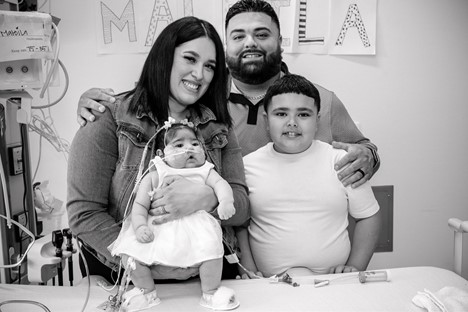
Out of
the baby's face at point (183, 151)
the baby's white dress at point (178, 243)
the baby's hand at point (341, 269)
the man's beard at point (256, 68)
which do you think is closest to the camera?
the baby's white dress at point (178, 243)

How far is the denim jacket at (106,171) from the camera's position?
1299 millimetres

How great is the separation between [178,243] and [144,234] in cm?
9

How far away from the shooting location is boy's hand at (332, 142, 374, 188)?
5.01 feet

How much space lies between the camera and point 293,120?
154 cm

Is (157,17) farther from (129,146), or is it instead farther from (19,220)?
(19,220)

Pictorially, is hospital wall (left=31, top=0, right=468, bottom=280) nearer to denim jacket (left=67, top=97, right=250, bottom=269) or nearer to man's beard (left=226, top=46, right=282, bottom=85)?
man's beard (left=226, top=46, right=282, bottom=85)

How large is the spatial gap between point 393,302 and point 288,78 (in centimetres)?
81

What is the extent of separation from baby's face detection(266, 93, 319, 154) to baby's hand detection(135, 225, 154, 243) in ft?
1.99

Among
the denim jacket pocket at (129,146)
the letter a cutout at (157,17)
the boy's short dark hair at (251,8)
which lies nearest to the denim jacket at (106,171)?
the denim jacket pocket at (129,146)

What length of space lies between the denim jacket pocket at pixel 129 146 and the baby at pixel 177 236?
9 centimetres

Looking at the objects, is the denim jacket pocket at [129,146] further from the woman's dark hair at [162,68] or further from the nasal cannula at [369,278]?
the nasal cannula at [369,278]

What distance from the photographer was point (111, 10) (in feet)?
7.34

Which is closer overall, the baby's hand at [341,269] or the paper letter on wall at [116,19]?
the baby's hand at [341,269]

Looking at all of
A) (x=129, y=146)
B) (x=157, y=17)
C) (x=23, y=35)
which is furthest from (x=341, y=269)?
(x=157, y=17)
